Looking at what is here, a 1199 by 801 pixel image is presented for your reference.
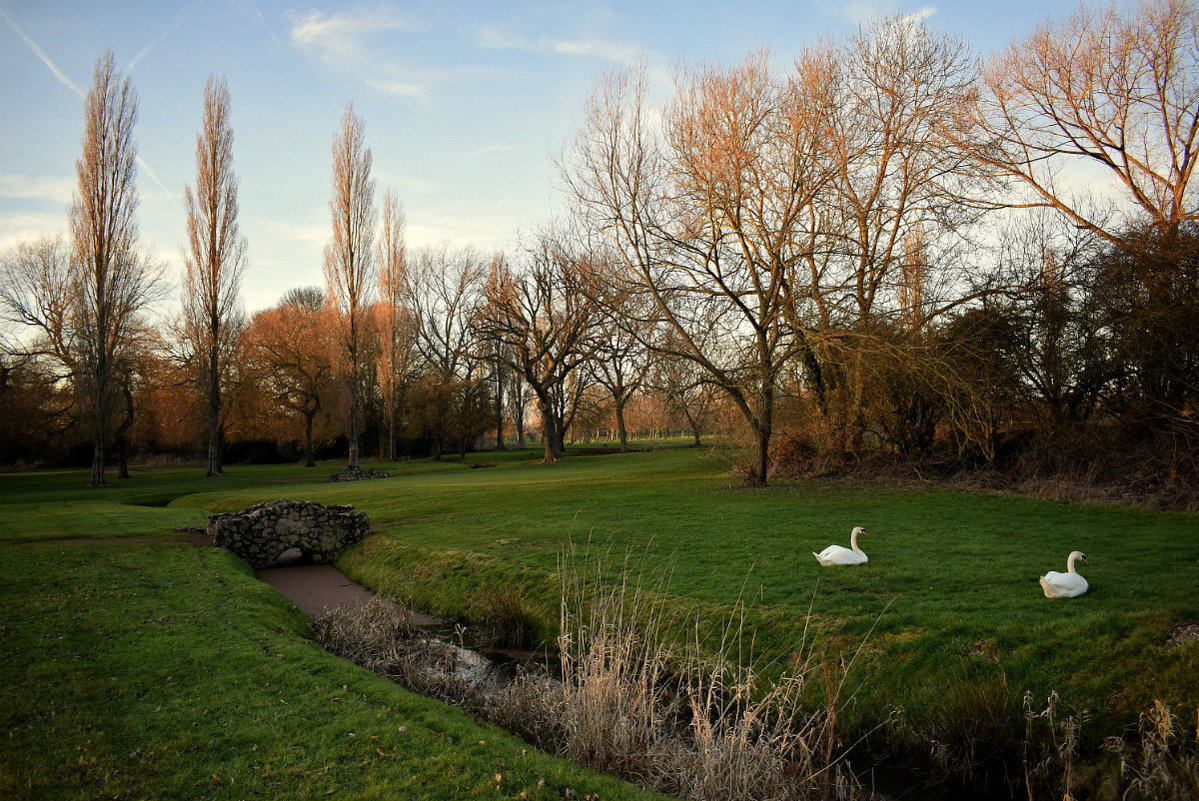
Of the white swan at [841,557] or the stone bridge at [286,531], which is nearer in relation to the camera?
the white swan at [841,557]

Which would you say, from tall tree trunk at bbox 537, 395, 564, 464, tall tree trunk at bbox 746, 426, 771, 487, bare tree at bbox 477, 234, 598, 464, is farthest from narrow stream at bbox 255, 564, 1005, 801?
tall tree trunk at bbox 537, 395, 564, 464

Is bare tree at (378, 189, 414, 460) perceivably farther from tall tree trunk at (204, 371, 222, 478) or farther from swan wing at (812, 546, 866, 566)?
swan wing at (812, 546, 866, 566)

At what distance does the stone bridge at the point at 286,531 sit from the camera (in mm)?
14984

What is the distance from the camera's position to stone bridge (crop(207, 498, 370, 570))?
1498 cm

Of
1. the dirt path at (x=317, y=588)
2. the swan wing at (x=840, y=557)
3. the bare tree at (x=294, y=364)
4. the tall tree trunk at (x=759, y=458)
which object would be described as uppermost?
the bare tree at (x=294, y=364)

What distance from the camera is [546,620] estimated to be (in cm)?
959

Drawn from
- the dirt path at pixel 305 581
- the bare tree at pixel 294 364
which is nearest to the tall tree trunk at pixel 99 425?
the bare tree at pixel 294 364

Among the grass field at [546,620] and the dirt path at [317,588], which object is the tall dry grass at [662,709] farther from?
the dirt path at [317,588]

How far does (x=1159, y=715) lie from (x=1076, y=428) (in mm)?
13947

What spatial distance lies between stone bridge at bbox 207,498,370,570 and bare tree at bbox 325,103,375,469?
20.1 meters

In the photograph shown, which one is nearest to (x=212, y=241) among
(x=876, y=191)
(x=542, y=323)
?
(x=542, y=323)

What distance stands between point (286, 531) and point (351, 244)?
2410 cm

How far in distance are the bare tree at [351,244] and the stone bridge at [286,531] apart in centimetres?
2006

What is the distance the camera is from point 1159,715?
16.6 feet
